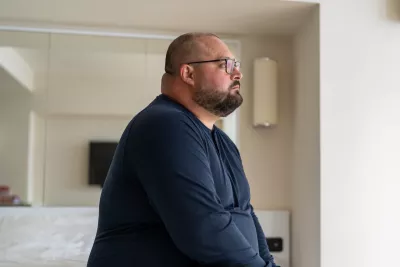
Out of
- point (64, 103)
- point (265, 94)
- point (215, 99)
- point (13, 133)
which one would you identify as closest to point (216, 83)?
point (215, 99)

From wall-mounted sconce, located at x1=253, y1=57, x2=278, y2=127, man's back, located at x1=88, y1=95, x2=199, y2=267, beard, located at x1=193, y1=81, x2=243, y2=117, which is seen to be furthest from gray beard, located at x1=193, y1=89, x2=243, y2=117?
wall-mounted sconce, located at x1=253, y1=57, x2=278, y2=127

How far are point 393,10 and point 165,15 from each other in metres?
1.05

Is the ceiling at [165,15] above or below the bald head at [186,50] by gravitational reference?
above

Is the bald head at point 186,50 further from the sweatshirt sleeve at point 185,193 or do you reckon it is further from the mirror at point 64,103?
the mirror at point 64,103

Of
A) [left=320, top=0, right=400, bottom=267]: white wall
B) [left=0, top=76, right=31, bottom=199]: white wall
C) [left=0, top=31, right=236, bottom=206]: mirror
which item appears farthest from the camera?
[left=0, top=76, right=31, bottom=199]: white wall

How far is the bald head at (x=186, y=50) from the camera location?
3.93 feet

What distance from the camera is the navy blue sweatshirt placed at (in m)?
0.96

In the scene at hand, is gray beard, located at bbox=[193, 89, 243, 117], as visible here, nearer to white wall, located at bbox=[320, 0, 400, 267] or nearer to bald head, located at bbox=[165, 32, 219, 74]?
bald head, located at bbox=[165, 32, 219, 74]

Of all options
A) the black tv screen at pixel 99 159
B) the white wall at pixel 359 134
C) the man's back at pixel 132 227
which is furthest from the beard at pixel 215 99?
the black tv screen at pixel 99 159

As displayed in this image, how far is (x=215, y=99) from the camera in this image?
1.19m

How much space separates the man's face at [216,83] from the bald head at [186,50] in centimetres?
2

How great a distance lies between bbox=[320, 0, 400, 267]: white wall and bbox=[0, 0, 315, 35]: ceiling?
0.26 m

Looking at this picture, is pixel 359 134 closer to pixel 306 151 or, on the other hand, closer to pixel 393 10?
pixel 306 151

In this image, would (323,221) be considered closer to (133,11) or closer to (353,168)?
(353,168)
